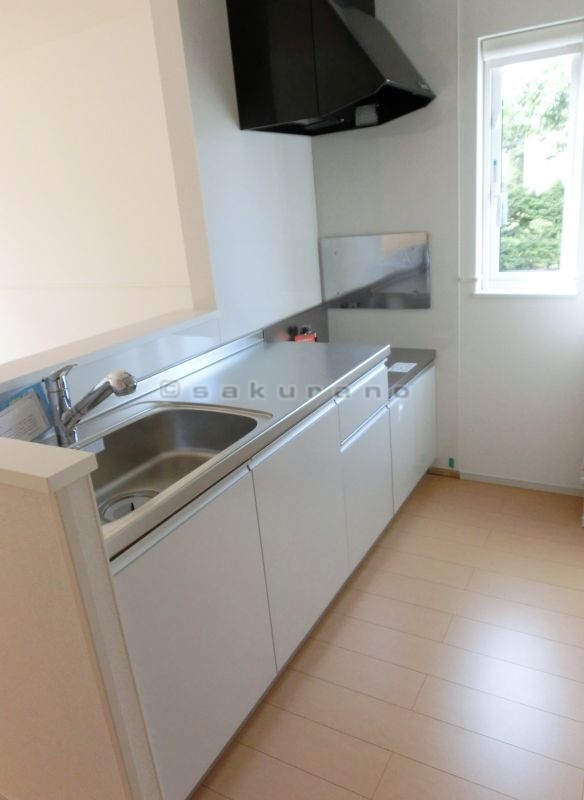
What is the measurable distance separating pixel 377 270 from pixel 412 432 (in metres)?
0.80

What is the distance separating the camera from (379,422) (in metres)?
2.35

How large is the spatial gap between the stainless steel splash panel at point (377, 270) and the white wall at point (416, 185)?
46mm

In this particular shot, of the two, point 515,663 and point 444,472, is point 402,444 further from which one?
point 515,663

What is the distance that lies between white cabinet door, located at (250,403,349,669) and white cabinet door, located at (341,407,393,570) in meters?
0.08

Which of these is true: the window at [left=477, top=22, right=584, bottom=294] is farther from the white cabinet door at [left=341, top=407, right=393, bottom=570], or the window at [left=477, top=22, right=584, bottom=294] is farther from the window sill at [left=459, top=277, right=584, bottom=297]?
the white cabinet door at [left=341, top=407, right=393, bottom=570]

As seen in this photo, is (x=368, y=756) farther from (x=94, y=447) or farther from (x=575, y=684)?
(x=94, y=447)

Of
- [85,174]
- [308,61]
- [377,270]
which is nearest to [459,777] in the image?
[377,270]

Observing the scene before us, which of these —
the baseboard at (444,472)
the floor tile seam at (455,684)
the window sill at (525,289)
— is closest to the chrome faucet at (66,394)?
the floor tile seam at (455,684)

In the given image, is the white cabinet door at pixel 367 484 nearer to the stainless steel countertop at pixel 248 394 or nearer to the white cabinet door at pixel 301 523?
the white cabinet door at pixel 301 523

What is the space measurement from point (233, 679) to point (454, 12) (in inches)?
101

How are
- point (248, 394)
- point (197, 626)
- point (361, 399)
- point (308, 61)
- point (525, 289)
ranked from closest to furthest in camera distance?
point (197, 626), point (248, 394), point (308, 61), point (361, 399), point (525, 289)

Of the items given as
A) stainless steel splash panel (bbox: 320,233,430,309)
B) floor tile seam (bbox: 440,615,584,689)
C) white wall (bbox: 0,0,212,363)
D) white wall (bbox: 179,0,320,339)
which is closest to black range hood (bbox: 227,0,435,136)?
white wall (bbox: 179,0,320,339)

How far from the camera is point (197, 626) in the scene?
1380mm

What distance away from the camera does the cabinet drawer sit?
2064 mm
